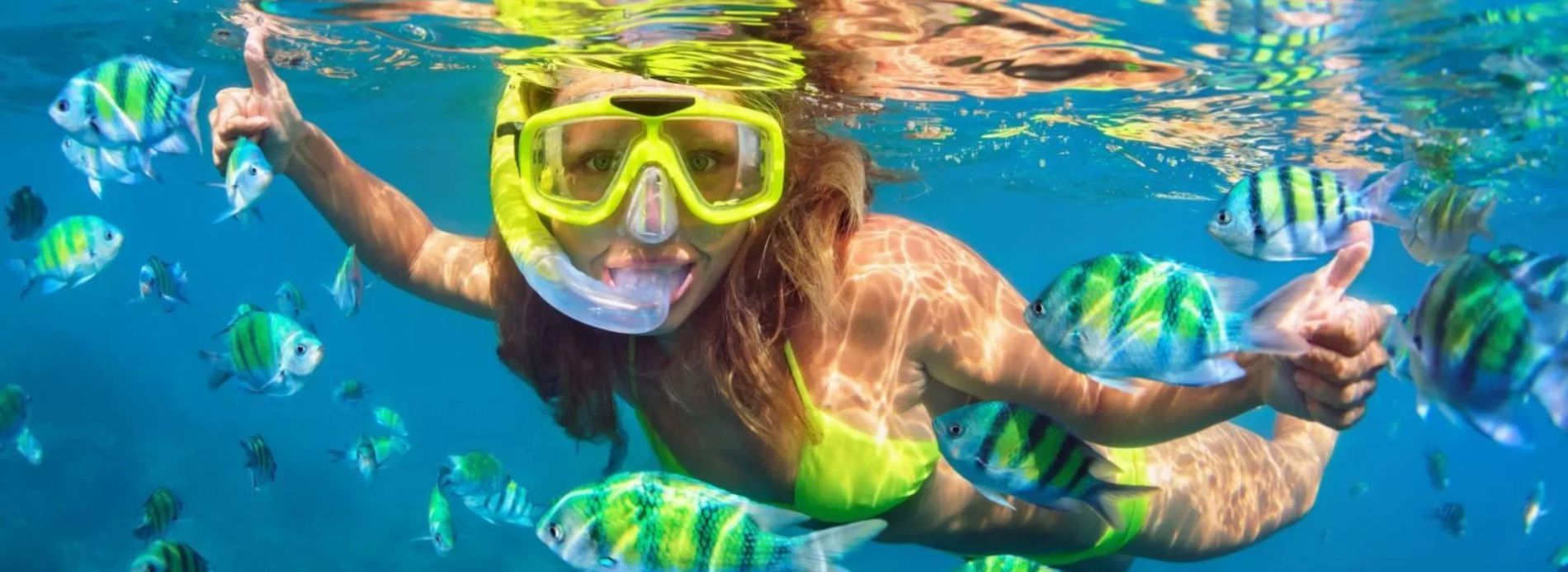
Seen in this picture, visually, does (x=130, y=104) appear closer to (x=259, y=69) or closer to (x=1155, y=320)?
(x=259, y=69)

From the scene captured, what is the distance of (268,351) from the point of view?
541 cm

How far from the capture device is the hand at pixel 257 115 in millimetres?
4082

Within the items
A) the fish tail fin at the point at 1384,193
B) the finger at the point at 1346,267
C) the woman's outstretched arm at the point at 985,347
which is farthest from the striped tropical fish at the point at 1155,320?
the fish tail fin at the point at 1384,193

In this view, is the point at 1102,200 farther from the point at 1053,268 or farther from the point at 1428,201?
the point at 1053,268

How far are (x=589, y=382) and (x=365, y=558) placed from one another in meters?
17.6

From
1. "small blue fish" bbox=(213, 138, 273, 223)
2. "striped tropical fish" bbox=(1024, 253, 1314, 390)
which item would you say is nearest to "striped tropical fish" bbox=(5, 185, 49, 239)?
"small blue fish" bbox=(213, 138, 273, 223)

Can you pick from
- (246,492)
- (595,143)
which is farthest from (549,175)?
(246,492)

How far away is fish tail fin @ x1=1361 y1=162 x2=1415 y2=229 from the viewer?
10.3 feet

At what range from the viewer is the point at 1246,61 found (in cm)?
895

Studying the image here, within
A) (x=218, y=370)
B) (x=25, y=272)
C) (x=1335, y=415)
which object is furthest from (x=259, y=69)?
(x=1335, y=415)

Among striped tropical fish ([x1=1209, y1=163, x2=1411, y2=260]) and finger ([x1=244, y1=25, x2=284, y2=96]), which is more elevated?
finger ([x1=244, y1=25, x2=284, y2=96])

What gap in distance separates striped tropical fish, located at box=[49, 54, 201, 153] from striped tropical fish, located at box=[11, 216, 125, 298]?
204 cm

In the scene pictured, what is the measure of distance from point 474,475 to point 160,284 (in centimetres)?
270

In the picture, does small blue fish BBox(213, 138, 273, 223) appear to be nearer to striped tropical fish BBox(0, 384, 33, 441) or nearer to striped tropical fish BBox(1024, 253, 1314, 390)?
striped tropical fish BBox(1024, 253, 1314, 390)
